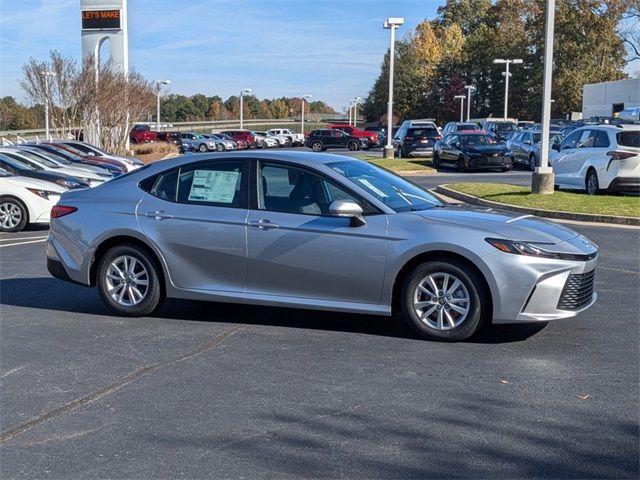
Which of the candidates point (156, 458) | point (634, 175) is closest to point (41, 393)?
point (156, 458)

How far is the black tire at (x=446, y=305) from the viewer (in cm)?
638

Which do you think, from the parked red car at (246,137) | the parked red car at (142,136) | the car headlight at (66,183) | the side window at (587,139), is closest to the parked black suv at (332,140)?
the parked red car at (246,137)

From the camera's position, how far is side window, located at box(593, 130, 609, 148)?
57.4 ft

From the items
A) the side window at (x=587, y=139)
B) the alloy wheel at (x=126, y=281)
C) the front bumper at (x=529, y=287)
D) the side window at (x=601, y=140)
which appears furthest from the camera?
the side window at (x=587, y=139)

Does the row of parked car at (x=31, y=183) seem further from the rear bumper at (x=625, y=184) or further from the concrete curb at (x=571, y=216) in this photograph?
the rear bumper at (x=625, y=184)

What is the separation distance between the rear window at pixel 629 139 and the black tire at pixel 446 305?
39.5ft

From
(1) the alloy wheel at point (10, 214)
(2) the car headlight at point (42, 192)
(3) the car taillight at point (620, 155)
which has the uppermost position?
(3) the car taillight at point (620, 155)

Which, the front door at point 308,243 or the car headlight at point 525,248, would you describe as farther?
the front door at point 308,243

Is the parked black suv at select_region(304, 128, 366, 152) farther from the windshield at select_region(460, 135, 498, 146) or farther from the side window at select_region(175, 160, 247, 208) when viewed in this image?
the side window at select_region(175, 160, 247, 208)

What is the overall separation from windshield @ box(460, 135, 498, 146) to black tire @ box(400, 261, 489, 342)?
23956mm

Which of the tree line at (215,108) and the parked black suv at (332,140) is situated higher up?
the tree line at (215,108)

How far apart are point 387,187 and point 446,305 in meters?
1.29

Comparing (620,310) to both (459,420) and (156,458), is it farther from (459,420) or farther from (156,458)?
(156,458)

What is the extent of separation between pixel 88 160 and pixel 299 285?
19.4 meters
